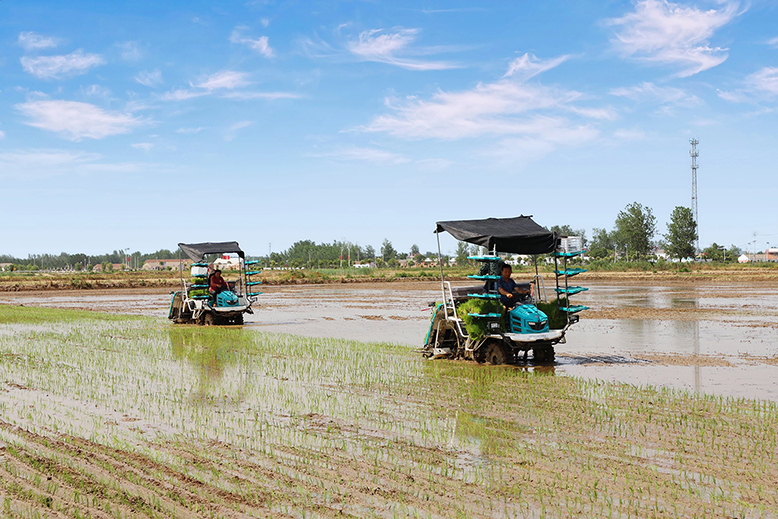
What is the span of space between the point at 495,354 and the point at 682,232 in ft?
297

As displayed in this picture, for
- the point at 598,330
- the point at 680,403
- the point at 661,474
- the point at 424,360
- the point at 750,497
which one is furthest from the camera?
the point at 598,330

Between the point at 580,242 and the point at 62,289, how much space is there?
184 ft

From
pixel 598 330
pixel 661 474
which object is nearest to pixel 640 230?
pixel 598 330

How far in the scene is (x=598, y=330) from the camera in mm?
20406

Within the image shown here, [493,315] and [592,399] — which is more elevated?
[493,315]

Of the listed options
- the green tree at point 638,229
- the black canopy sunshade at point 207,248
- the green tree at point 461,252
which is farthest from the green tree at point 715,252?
the black canopy sunshade at point 207,248

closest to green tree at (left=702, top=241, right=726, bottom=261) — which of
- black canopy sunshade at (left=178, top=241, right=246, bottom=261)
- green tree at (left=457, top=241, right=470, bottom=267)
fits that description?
green tree at (left=457, top=241, right=470, bottom=267)

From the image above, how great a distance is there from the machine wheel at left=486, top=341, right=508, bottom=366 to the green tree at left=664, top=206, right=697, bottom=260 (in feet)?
294

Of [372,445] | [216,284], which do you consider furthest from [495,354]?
[216,284]

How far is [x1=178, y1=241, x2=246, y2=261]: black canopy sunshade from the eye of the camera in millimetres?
21906

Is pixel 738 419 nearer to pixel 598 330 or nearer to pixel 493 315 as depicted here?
pixel 493 315

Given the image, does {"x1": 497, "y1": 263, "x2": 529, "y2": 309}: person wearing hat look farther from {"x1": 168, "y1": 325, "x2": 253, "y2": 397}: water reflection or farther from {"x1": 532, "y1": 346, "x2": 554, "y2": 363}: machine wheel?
{"x1": 168, "y1": 325, "x2": 253, "y2": 397}: water reflection

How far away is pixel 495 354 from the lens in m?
12.6

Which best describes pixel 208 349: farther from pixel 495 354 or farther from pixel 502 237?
pixel 502 237
